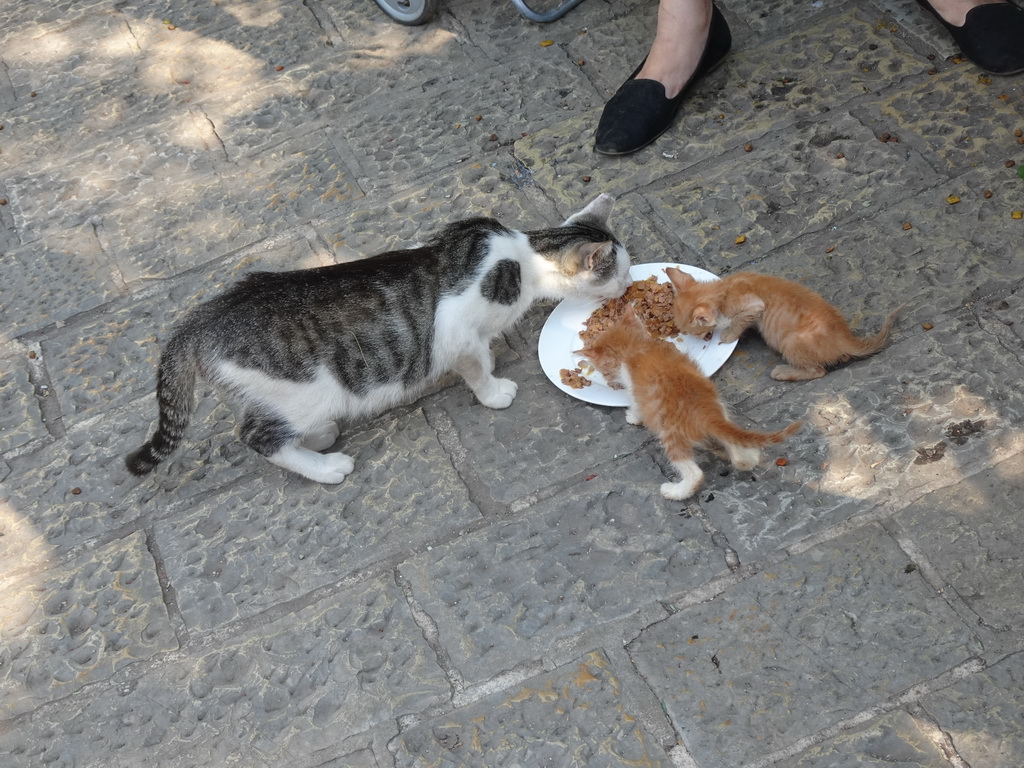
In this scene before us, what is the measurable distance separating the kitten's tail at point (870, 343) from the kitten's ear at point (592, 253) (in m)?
0.73

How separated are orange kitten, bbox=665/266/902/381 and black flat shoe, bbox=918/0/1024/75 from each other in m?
1.26

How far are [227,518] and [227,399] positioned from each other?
0.38 m

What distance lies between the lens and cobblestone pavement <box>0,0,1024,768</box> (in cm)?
216

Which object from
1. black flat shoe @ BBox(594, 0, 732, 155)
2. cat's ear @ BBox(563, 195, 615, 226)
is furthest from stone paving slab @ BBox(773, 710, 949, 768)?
black flat shoe @ BBox(594, 0, 732, 155)

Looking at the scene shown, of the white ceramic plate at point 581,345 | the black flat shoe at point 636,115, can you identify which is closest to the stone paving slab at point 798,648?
the white ceramic plate at point 581,345

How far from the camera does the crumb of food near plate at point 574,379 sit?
8.87ft

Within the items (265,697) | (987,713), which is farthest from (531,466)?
(987,713)

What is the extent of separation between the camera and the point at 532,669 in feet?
7.39

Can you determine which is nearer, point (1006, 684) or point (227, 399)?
point (1006, 684)

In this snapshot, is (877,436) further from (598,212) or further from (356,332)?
(356,332)

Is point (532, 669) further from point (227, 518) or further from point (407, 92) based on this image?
point (407, 92)

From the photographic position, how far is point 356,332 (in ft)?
8.41

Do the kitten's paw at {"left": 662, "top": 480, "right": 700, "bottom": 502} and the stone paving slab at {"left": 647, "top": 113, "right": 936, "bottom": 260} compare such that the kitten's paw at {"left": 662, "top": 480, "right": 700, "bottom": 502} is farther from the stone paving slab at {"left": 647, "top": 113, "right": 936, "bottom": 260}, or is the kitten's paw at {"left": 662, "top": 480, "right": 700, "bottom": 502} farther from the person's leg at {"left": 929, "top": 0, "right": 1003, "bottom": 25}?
the person's leg at {"left": 929, "top": 0, "right": 1003, "bottom": 25}

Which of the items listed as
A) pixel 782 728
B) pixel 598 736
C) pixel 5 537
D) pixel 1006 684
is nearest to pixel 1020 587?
pixel 1006 684
